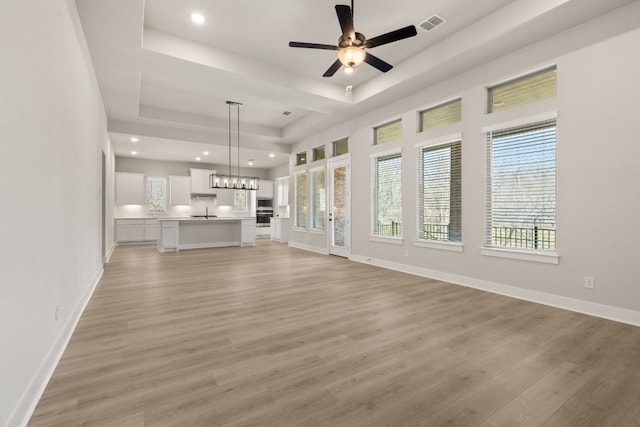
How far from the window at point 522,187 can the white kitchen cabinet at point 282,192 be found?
29.8 feet

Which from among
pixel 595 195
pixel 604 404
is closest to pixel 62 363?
pixel 604 404

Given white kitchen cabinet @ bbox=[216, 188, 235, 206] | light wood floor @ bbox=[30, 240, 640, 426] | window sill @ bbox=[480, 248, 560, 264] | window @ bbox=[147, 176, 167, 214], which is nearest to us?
light wood floor @ bbox=[30, 240, 640, 426]

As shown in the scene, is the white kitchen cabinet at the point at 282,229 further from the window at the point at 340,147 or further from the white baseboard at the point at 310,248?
the window at the point at 340,147

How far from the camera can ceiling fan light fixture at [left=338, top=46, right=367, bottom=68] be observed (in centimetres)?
319

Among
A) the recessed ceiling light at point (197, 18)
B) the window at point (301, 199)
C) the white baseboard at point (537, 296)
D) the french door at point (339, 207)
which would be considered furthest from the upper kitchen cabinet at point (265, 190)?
the recessed ceiling light at point (197, 18)

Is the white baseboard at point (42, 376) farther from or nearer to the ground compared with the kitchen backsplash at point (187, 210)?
nearer to the ground

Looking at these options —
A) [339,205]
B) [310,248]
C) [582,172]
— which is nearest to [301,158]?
[339,205]

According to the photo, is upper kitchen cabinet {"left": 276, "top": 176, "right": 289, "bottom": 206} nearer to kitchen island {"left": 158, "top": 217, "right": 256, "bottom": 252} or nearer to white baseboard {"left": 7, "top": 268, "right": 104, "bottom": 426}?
kitchen island {"left": 158, "top": 217, "right": 256, "bottom": 252}

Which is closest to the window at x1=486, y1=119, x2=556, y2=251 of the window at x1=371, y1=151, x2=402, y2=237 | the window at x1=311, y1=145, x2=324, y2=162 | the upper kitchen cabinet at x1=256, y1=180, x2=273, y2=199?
the window at x1=371, y1=151, x2=402, y2=237

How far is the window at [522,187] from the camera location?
3.79 metres

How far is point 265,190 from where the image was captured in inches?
512

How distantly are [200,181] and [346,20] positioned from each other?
948cm

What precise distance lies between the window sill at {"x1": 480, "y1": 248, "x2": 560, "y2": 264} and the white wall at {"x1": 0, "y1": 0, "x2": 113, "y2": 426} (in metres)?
4.76

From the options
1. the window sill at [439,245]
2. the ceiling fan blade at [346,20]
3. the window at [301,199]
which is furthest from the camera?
the window at [301,199]
